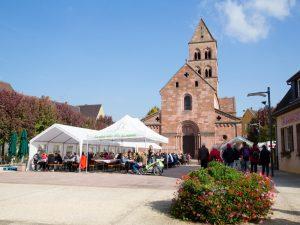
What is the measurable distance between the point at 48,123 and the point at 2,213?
33.5 meters

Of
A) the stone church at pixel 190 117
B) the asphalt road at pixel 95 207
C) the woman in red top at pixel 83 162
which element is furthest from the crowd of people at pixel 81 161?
the stone church at pixel 190 117

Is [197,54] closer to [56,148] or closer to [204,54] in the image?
[204,54]

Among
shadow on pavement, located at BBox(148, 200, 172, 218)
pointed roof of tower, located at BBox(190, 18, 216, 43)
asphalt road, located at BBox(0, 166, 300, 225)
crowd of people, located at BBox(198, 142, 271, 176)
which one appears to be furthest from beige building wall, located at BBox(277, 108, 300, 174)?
pointed roof of tower, located at BBox(190, 18, 216, 43)

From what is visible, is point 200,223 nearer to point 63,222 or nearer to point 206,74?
point 63,222

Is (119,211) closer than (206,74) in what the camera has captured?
Yes

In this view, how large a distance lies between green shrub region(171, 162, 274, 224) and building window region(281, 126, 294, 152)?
15.7m

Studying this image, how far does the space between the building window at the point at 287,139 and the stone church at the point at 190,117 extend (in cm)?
1712

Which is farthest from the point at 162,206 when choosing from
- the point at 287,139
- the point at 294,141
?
the point at 287,139

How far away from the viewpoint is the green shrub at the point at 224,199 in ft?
→ 22.2

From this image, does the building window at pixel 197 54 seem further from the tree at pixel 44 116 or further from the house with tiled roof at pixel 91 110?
the house with tiled roof at pixel 91 110

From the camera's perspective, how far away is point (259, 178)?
7.46 metres

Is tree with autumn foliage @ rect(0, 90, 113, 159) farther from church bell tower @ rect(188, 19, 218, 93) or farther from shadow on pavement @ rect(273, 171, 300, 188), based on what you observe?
church bell tower @ rect(188, 19, 218, 93)

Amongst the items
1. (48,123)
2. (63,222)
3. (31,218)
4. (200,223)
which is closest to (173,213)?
(200,223)

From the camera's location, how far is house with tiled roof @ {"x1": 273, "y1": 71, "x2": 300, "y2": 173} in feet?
66.8
